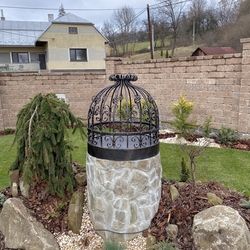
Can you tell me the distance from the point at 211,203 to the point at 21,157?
2.56m

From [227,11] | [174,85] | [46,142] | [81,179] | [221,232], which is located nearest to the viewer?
[221,232]

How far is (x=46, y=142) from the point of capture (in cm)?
273

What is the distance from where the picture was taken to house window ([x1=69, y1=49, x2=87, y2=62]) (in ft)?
62.3

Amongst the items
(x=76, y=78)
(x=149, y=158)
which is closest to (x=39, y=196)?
(x=149, y=158)

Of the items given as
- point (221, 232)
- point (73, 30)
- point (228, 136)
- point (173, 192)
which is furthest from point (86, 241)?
point (73, 30)

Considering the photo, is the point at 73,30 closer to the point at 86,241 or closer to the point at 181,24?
the point at 181,24

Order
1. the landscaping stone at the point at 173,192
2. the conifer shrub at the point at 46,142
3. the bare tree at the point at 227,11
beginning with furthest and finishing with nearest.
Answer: the bare tree at the point at 227,11, the landscaping stone at the point at 173,192, the conifer shrub at the point at 46,142

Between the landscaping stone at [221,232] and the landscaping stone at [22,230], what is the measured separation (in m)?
1.58

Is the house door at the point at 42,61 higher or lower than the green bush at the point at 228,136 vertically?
higher

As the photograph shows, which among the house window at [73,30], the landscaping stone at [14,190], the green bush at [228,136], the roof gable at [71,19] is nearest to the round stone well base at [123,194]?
the landscaping stone at [14,190]

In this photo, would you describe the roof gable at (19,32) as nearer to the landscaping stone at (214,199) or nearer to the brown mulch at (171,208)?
the brown mulch at (171,208)

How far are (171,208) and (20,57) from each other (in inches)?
801

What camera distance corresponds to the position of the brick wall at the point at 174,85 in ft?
17.8

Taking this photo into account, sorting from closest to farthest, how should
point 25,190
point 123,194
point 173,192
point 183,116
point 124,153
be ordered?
1. point 124,153
2. point 123,194
3. point 173,192
4. point 25,190
5. point 183,116
